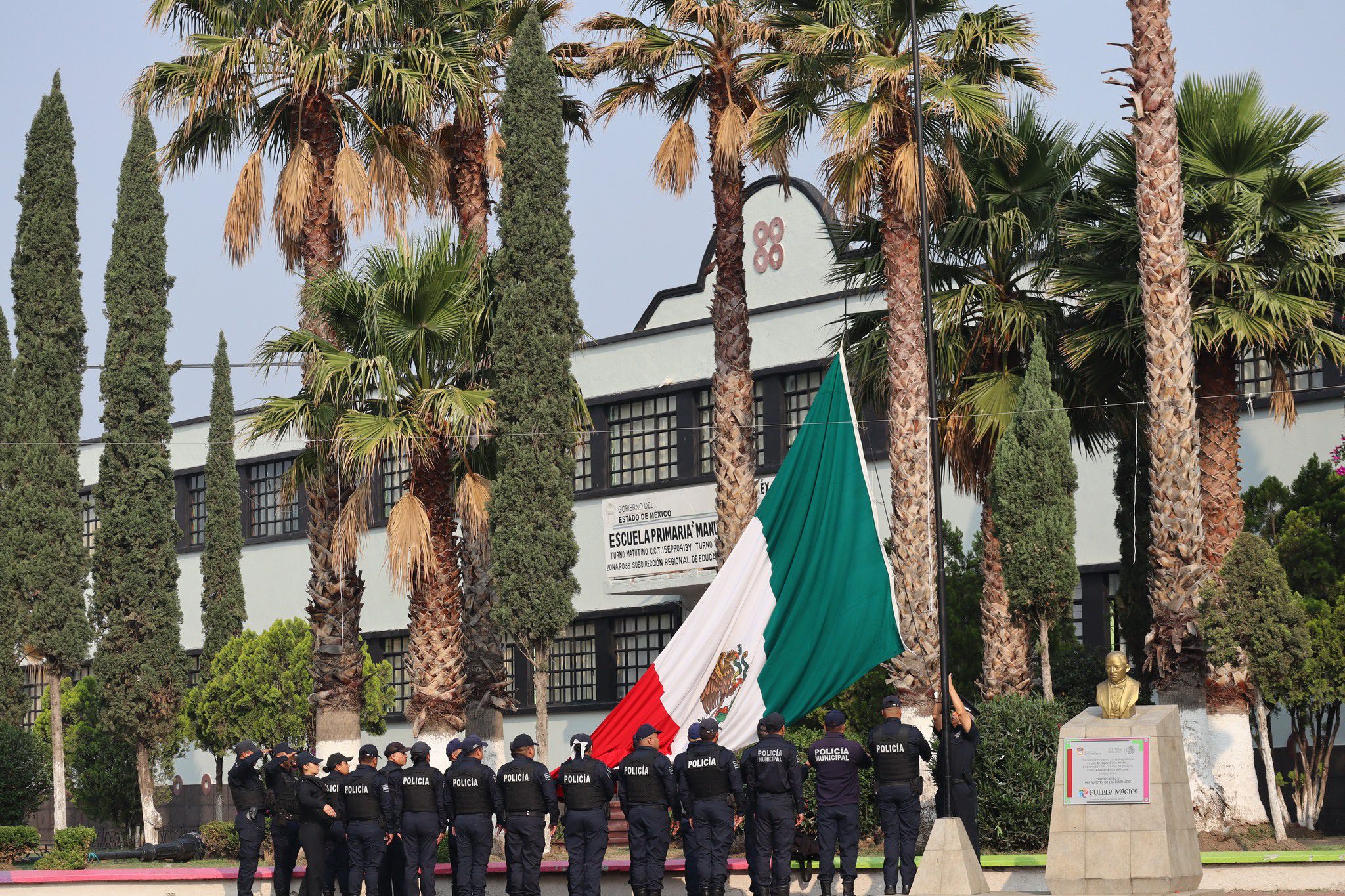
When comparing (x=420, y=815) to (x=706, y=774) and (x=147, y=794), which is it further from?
(x=147, y=794)

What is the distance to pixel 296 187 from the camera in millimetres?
23891

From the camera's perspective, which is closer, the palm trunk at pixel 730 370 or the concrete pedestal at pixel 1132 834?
the concrete pedestal at pixel 1132 834

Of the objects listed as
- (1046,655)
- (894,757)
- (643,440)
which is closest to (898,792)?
Result: (894,757)

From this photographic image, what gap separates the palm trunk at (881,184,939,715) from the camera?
20.0 m

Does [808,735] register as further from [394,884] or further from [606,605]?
[606,605]

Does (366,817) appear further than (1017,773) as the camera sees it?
No

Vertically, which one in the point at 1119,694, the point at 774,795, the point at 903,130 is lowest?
the point at 774,795

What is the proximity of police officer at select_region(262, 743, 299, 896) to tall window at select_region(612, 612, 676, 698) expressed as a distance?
41.1ft

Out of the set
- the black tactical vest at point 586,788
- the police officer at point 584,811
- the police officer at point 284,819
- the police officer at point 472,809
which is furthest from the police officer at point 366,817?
the black tactical vest at point 586,788

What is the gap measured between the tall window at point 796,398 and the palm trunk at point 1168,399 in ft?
32.9

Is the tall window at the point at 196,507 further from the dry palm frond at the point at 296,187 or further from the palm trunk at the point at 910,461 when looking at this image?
the palm trunk at the point at 910,461

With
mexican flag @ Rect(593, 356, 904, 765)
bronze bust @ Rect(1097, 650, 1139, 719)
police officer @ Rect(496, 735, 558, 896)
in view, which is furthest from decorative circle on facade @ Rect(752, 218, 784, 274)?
bronze bust @ Rect(1097, 650, 1139, 719)

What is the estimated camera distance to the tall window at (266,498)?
38.1m

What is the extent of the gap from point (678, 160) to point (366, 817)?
10321mm
